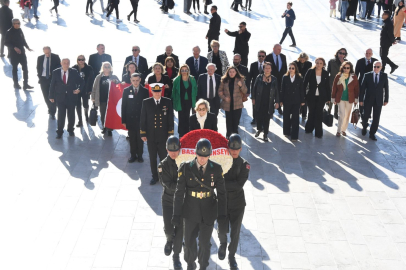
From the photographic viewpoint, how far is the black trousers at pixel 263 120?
11.7 m

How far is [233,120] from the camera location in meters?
11.8

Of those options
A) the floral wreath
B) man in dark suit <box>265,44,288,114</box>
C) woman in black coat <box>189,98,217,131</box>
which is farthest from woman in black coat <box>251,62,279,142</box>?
the floral wreath

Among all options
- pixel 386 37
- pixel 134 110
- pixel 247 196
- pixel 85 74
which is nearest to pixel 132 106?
pixel 134 110

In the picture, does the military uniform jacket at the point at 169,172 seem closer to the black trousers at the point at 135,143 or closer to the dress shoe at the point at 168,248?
the dress shoe at the point at 168,248

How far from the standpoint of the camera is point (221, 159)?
6.75m

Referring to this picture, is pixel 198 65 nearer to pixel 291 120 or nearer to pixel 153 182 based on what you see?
pixel 291 120

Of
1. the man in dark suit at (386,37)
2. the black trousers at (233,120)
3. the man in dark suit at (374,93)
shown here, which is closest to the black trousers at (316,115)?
the man in dark suit at (374,93)

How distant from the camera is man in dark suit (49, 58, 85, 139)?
38.4 feet

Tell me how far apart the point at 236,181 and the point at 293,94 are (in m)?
5.28

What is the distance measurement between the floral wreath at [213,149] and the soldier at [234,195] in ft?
0.35

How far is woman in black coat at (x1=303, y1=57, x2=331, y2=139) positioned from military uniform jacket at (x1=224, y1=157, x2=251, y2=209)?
559 cm

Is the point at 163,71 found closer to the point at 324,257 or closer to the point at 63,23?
the point at 324,257

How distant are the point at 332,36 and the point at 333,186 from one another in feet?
42.7

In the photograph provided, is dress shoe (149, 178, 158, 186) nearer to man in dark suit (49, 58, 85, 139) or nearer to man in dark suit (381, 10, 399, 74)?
man in dark suit (49, 58, 85, 139)
